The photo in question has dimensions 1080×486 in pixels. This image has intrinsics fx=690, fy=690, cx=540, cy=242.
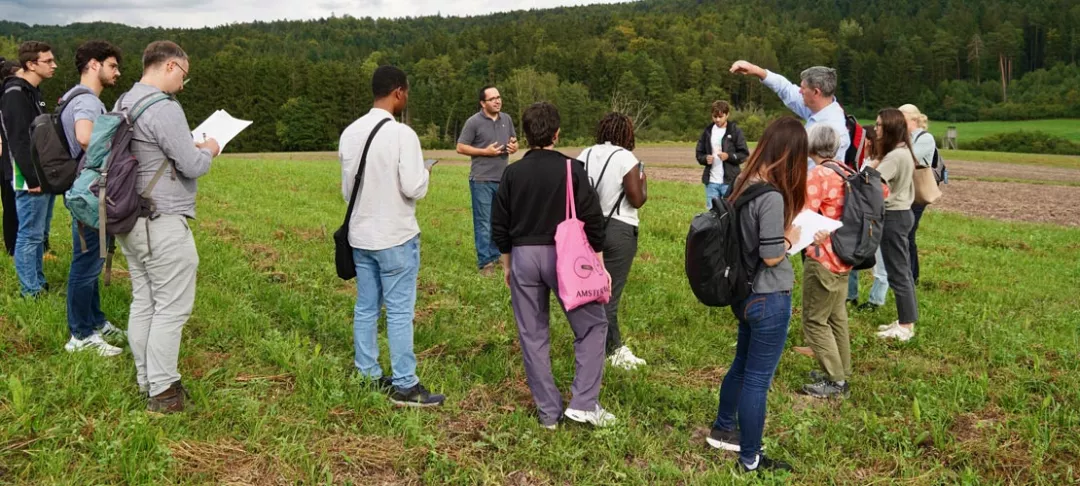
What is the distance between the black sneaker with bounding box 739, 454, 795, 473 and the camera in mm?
3840

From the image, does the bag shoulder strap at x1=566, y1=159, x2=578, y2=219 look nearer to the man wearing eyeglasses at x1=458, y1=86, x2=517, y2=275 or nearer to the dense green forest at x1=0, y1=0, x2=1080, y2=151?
the man wearing eyeglasses at x1=458, y1=86, x2=517, y2=275

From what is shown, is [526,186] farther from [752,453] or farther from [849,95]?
[849,95]

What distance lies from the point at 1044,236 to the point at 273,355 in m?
14.1

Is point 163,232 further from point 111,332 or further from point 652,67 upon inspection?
point 652,67

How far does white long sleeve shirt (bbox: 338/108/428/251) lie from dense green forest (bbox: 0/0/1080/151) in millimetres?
67248

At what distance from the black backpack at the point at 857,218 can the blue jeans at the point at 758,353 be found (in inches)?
58.2

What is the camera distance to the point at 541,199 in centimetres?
404

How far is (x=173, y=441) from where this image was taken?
12.0 feet

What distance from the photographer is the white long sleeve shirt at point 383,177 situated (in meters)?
4.16

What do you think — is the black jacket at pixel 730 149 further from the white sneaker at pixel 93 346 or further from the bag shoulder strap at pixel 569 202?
the white sneaker at pixel 93 346

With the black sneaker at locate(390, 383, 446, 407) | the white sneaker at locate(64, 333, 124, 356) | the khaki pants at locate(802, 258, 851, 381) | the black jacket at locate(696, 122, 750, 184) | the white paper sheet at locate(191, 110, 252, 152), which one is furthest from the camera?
the black jacket at locate(696, 122, 750, 184)

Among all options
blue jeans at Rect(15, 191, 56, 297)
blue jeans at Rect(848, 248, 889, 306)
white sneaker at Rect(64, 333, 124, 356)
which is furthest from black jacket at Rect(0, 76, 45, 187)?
blue jeans at Rect(848, 248, 889, 306)

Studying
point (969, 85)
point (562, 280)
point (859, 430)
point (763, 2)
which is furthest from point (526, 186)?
point (763, 2)

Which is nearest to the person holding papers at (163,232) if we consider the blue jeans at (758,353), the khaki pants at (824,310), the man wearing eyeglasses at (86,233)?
the man wearing eyeglasses at (86,233)
